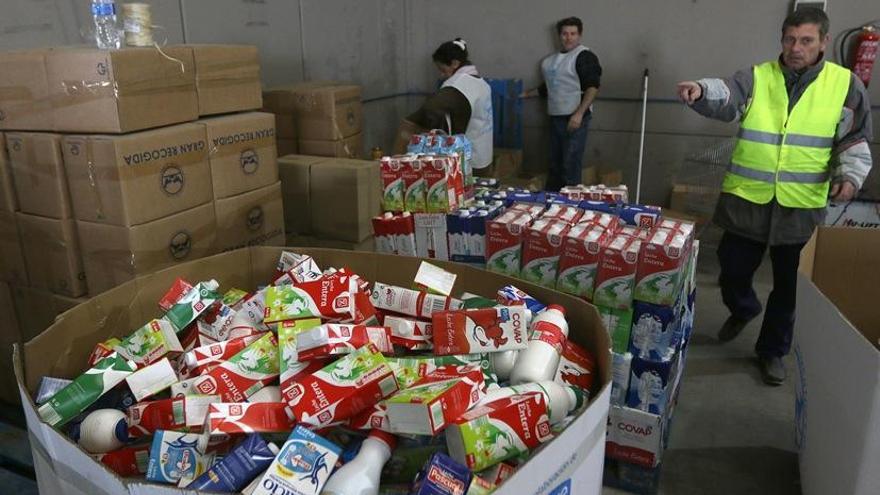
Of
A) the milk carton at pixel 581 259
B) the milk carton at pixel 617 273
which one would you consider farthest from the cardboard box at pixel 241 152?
the milk carton at pixel 617 273

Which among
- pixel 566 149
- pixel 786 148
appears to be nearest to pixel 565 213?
pixel 786 148

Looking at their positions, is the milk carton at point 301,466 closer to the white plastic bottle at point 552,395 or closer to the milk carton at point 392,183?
the white plastic bottle at point 552,395

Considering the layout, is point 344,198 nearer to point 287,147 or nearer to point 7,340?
point 287,147

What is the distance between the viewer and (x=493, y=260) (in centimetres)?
192

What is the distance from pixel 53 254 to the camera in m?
1.94

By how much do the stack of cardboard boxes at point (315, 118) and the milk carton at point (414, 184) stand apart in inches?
40.2

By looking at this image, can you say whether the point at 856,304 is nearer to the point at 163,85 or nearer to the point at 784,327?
the point at 784,327

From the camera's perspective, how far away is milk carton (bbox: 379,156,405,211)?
7.01ft

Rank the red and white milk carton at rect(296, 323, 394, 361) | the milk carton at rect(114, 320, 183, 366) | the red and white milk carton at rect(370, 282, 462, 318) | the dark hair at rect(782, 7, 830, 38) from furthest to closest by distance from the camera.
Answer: the dark hair at rect(782, 7, 830, 38)
the red and white milk carton at rect(370, 282, 462, 318)
the milk carton at rect(114, 320, 183, 366)
the red and white milk carton at rect(296, 323, 394, 361)

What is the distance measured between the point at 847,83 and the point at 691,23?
8.21ft

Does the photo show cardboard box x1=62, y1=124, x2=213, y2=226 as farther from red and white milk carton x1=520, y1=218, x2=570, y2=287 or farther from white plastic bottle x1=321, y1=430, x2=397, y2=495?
white plastic bottle x1=321, y1=430, x2=397, y2=495

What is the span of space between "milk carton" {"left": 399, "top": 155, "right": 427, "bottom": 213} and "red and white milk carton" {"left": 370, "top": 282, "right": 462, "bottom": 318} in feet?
2.82


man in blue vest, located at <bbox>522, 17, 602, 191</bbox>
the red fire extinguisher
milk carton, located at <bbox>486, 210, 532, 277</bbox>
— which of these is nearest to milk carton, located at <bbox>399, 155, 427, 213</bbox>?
milk carton, located at <bbox>486, 210, 532, 277</bbox>

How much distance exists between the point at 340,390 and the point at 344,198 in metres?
1.91
